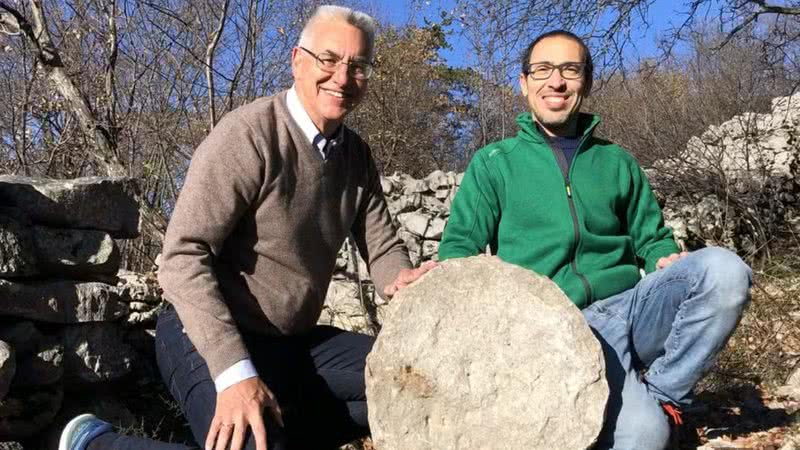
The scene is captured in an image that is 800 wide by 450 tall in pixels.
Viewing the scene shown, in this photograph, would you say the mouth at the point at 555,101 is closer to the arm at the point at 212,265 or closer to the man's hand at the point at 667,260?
the man's hand at the point at 667,260

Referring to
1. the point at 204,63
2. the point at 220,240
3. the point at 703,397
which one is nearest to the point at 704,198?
the point at 703,397

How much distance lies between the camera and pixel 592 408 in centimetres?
230

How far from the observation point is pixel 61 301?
3430mm

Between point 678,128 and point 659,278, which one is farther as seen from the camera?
point 678,128

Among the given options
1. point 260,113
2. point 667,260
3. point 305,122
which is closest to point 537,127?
point 667,260

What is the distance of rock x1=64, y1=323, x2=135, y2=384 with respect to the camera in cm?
344

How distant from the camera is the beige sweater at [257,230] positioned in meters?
2.19

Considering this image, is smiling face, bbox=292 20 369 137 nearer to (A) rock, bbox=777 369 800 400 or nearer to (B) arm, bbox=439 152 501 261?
(B) arm, bbox=439 152 501 261

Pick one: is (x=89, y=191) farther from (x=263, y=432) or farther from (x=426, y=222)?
(x=426, y=222)

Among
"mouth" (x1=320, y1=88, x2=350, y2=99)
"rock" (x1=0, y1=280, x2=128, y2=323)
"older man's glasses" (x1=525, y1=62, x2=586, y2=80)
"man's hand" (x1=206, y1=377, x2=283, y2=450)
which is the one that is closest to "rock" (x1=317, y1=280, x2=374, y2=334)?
"rock" (x1=0, y1=280, x2=128, y2=323)

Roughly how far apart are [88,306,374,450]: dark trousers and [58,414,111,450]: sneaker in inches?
1.3

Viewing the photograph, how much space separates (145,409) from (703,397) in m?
2.72

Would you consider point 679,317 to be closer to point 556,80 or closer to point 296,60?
point 556,80

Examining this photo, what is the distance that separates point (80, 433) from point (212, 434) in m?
0.72
